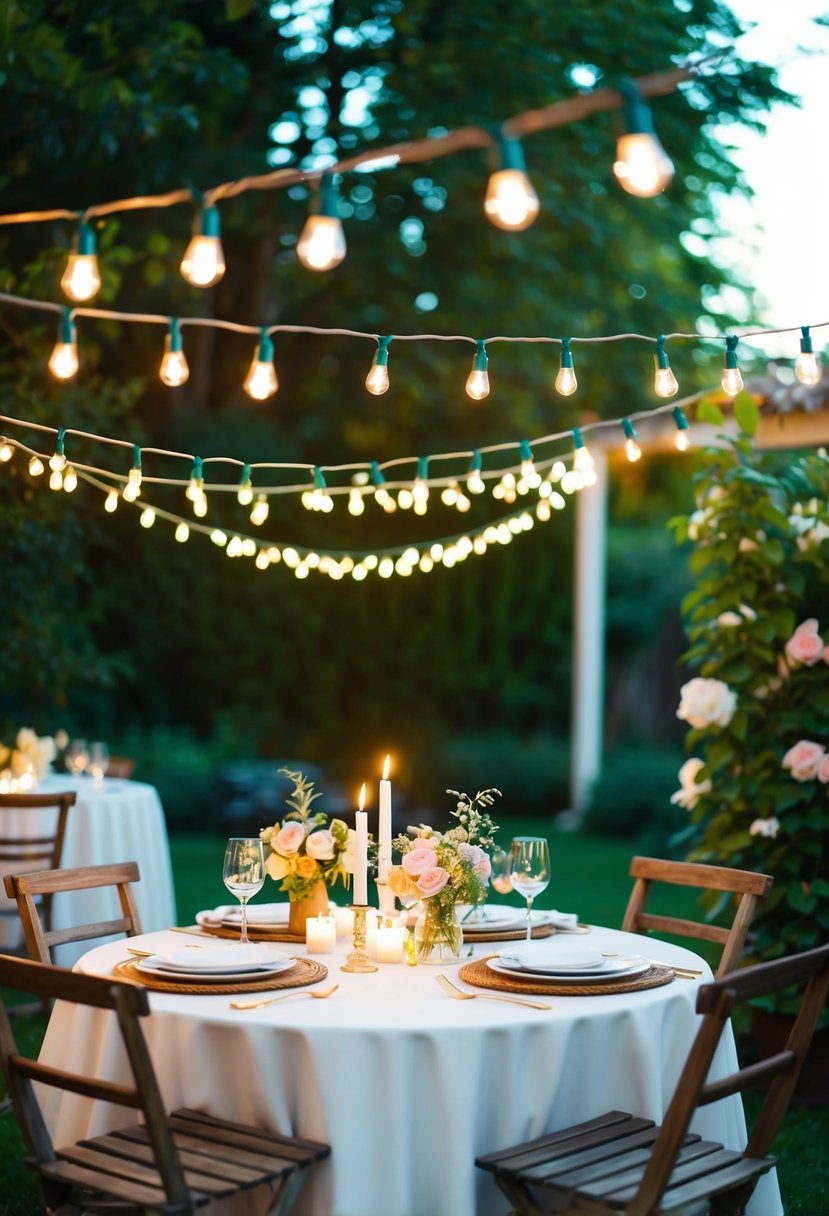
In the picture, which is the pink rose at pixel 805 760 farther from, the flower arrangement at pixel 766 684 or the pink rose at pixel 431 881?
the pink rose at pixel 431 881

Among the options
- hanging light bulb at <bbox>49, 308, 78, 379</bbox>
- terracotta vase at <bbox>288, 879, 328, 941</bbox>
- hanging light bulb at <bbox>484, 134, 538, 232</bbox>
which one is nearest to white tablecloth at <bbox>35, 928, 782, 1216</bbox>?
terracotta vase at <bbox>288, 879, 328, 941</bbox>

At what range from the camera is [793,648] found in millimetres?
4836

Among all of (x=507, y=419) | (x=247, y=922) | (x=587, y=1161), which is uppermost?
(x=507, y=419)

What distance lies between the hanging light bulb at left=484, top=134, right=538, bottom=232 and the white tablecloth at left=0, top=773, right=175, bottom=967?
4610 mm

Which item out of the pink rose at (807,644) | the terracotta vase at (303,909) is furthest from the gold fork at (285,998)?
the pink rose at (807,644)

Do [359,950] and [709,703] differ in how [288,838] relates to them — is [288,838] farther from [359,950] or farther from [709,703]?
[709,703]

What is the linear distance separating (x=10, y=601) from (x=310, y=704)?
660 cm

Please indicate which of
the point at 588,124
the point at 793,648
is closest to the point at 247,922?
the point at 793,648

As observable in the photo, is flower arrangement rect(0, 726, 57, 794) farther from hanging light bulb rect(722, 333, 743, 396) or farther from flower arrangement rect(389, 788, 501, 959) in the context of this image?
hanging light bulb rect(722, 333, 743, 396)

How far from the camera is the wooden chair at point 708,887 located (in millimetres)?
3752

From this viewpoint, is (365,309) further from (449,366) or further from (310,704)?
(310,704)

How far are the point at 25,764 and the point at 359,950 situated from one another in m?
3.69

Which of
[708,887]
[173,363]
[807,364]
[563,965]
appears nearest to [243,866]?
[563,965]

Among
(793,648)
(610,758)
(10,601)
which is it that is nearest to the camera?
(793,648)
